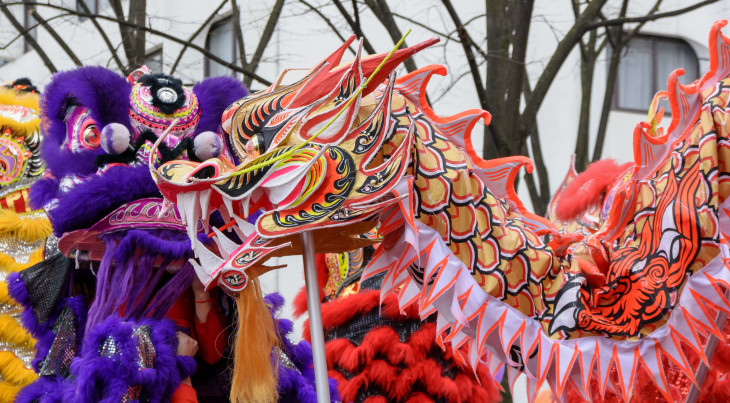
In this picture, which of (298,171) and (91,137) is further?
(91,137)

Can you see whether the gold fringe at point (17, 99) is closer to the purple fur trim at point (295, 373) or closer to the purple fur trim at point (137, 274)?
the purple fur trim at point (137, 274)

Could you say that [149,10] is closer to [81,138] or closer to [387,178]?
[81,138]

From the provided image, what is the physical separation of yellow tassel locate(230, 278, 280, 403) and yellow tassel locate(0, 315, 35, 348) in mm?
2206

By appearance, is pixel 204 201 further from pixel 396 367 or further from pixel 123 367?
pixel 396 367

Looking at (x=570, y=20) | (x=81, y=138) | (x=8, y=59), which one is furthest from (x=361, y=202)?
(x=8, y=59)

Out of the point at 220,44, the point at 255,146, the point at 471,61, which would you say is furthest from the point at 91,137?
the point at 220,44

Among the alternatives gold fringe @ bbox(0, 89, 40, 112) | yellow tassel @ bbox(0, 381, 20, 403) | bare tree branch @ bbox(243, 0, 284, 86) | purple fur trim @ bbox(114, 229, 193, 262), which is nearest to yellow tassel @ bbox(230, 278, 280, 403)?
purple fur trim @ bbox(114, 229, 193, 262)

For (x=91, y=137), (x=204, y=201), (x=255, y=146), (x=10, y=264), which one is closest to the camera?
(x=204, y=201)

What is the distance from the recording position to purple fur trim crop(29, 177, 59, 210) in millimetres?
3027

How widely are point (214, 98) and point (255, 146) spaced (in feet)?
3.20

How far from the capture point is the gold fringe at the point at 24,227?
4.24m

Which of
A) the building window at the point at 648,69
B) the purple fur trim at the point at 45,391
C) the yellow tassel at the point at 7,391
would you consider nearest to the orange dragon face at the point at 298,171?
the purple fur trim at the point at 45,391

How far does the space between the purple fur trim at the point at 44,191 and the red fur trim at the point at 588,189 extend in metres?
1.90

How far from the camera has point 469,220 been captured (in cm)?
227
